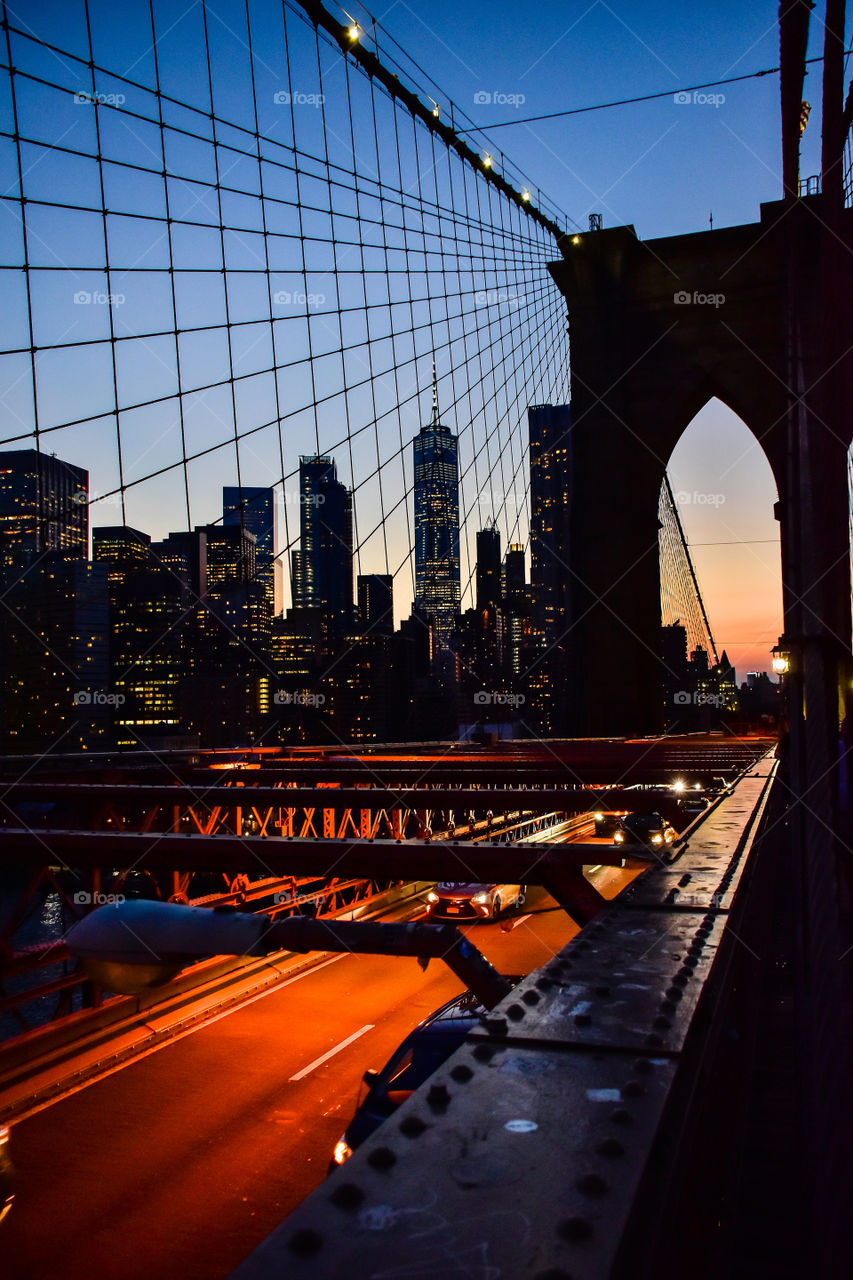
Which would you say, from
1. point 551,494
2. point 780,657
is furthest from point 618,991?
point 551,494

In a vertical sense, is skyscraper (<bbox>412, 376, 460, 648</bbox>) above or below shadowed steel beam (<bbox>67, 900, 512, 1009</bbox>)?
above

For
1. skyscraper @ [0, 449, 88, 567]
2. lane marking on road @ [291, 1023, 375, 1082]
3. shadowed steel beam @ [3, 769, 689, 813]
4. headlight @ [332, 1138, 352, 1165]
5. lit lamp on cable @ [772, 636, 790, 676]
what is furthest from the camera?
lit lamp on cable @ [772, 636, 790, 676]

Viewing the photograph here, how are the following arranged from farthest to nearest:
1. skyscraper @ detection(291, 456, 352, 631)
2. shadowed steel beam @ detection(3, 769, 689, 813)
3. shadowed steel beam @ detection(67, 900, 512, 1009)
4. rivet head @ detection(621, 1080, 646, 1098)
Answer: skyscraper @ detection(291, 456, 352, 631)
shadowed steel beam @ detection(3, 769, 689, 813)
shadowed steel beam @ detection(67, 900, 512, 1009)
rivet head @ detection(621, 1080, 646, 1098)

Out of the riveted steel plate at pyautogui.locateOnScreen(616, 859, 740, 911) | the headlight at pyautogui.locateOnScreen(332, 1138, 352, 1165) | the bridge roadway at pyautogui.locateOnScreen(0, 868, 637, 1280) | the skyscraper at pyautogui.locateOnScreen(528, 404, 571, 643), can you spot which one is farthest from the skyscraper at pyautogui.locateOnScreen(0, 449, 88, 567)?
the skyscraper at pyautogui.locateOnScreen(528, 404, 571, 643)

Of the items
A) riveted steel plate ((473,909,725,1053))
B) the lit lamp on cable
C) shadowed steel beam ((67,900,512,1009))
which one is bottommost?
shadowed steel beam ((67,900,512,1009))

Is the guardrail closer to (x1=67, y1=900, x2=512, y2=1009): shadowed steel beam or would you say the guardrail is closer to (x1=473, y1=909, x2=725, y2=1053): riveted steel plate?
(x1=473, y1=909, x2=725, y2=1053): riveted steel plate

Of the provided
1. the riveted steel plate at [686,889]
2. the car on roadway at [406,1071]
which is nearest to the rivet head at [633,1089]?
the riveted steel plate at [686,889]

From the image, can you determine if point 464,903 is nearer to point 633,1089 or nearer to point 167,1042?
point 167,1042

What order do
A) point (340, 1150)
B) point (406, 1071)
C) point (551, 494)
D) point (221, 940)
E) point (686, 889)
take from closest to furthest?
point (686, 889) < point (221, 940) < point (340, 1150) < point (406, 1071) < point (551, 494)
